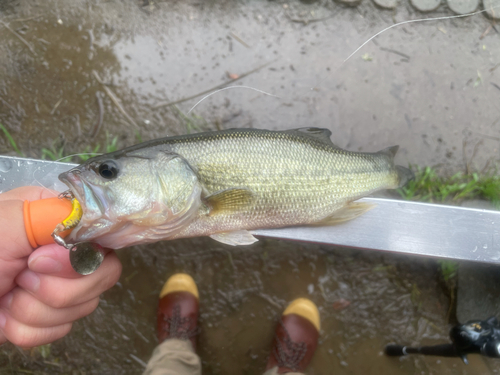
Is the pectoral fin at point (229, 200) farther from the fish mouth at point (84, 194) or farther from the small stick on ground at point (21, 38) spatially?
the small stick on ground at point (21, 38)

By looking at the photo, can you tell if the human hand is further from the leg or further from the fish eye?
the leg

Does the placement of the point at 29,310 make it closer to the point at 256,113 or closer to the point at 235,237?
the point at 235,237

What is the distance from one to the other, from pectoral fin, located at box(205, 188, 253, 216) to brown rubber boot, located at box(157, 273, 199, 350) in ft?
4.02

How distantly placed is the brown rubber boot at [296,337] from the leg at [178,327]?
2.41 ft

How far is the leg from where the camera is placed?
2381mm

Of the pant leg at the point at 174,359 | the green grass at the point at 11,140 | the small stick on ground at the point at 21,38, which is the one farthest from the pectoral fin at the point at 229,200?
the small stick on ground at the point at 21,38

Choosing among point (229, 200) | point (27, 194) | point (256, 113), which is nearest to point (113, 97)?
point (256, 113)

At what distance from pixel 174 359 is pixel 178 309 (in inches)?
15.3

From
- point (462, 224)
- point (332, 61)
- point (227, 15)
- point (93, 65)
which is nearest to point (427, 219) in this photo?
point (462, 224)

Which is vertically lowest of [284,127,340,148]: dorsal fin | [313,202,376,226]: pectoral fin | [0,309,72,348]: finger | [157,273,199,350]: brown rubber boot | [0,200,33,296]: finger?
[157,273,199,350]: brown rubber boot

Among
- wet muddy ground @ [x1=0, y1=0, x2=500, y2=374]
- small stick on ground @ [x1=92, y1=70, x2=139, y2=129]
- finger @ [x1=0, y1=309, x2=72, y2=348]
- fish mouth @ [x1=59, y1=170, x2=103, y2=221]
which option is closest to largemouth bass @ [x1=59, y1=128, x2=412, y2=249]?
fish mouth @ [x1=59, y1=170, x2=103, y2=221]

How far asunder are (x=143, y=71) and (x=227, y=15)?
1.00m

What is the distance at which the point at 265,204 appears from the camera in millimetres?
1715

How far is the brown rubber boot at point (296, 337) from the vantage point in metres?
2.46
